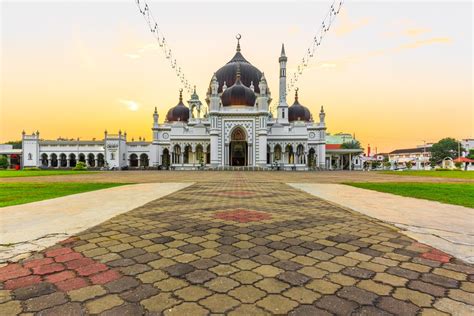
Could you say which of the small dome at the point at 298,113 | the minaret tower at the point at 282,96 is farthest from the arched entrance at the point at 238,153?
the small dome at the point at 298,113

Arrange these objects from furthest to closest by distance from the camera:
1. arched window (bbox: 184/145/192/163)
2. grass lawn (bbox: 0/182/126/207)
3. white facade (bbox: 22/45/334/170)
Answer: arched window (bbox: 184/145/192/163)
white facade (bbox: 22/45/334/170)
grass lawn (bbox: 0/182/126/207)

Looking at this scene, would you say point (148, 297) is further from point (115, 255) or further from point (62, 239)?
point (62, 239)

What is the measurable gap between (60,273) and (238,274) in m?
1.87

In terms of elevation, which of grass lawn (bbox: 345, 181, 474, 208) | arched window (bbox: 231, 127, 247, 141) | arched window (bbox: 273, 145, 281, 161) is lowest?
grass lawn (bbox: 345, 181, 474, 208)

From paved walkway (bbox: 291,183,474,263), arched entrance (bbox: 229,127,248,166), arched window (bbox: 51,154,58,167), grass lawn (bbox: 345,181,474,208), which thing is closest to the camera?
paved walkway (bbox: 291,183,474,263)

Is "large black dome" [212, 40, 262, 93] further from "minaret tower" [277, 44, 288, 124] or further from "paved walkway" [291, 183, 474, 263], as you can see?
"paved walkway" [291, 183, 474, 263]

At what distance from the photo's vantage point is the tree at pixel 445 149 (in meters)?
76.9

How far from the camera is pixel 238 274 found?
2.83 metres

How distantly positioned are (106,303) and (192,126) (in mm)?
52637

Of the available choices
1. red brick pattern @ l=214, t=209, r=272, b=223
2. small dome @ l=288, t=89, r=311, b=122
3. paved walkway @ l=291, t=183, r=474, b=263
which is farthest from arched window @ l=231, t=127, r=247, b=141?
red brick pattern @ l=214, t=209, r=272, b=223

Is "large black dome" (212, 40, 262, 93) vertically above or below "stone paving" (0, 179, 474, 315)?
above

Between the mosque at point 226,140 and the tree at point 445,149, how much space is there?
31972 millimetres

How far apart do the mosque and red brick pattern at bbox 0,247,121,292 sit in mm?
44302

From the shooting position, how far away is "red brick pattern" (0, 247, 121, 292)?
262cm
